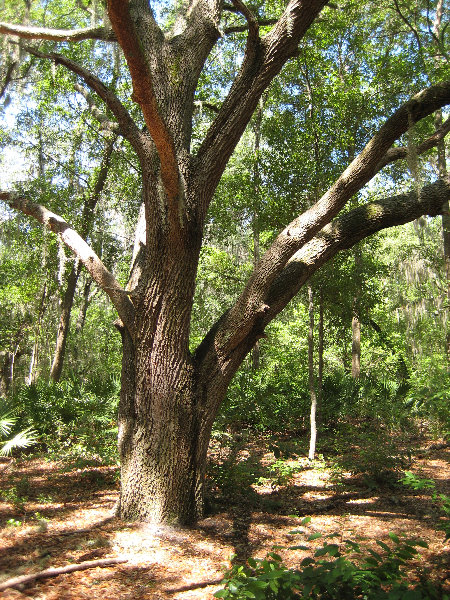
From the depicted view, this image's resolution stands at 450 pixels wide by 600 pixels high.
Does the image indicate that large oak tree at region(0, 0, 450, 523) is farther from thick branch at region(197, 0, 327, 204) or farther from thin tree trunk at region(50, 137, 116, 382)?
thin tree trunk at region(50, 137, 116, 382)

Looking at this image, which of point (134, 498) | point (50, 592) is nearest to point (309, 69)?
point (134, 498)

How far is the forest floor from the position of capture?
3422 mm

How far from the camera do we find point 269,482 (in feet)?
20.4

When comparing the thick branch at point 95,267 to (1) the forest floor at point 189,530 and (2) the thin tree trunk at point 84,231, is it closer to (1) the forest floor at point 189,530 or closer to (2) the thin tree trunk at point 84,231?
(1) the forest floor at point 189,530

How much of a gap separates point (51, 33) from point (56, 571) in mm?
4593

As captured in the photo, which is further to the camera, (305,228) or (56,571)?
(305,228)

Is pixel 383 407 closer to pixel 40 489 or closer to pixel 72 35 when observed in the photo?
pixel 40 489

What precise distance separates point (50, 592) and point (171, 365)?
Answer: 1.98m

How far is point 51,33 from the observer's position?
4543mm

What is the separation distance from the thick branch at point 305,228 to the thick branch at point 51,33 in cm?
283

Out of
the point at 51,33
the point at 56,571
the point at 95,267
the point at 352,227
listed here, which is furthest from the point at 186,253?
the point at 56,571

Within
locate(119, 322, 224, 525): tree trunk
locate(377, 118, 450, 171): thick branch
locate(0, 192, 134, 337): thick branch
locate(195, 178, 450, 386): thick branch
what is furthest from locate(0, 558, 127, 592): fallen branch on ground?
locate(377, 118, 450, 171): thick branch

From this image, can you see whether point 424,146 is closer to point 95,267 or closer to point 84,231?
point 95,267

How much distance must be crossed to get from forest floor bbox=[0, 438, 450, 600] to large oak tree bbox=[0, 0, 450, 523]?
0.40 m
